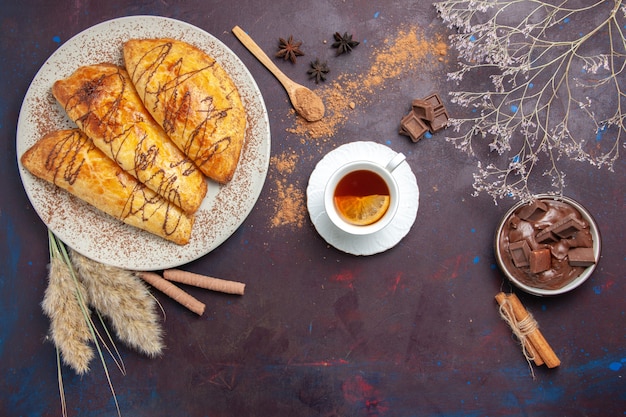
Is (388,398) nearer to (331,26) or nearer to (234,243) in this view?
(234,243)

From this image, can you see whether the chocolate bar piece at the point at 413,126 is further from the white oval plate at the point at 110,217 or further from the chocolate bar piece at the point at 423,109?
the white oval plate at the point at 110,217

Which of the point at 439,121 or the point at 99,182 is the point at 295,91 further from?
the point at 99,182

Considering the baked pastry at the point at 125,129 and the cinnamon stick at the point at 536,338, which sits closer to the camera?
the baked pastry at the point at 125,129

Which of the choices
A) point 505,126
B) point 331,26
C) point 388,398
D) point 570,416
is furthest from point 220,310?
point 570,416

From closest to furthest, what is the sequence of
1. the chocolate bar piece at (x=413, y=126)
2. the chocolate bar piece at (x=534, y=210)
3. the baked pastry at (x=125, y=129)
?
1. the baked pastry at (x=125, y=129)
2. the chocolate bar piece at (x=534, y=210)
3. the chocolate bar piece at (x=413, y=126)

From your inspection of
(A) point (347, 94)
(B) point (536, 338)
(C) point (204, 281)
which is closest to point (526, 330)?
(B) point (536, 338)

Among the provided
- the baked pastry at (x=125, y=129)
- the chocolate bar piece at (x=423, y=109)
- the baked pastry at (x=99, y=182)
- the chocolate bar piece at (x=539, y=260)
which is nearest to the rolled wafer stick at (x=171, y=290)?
the baked pastry at (x=99, y=182)
